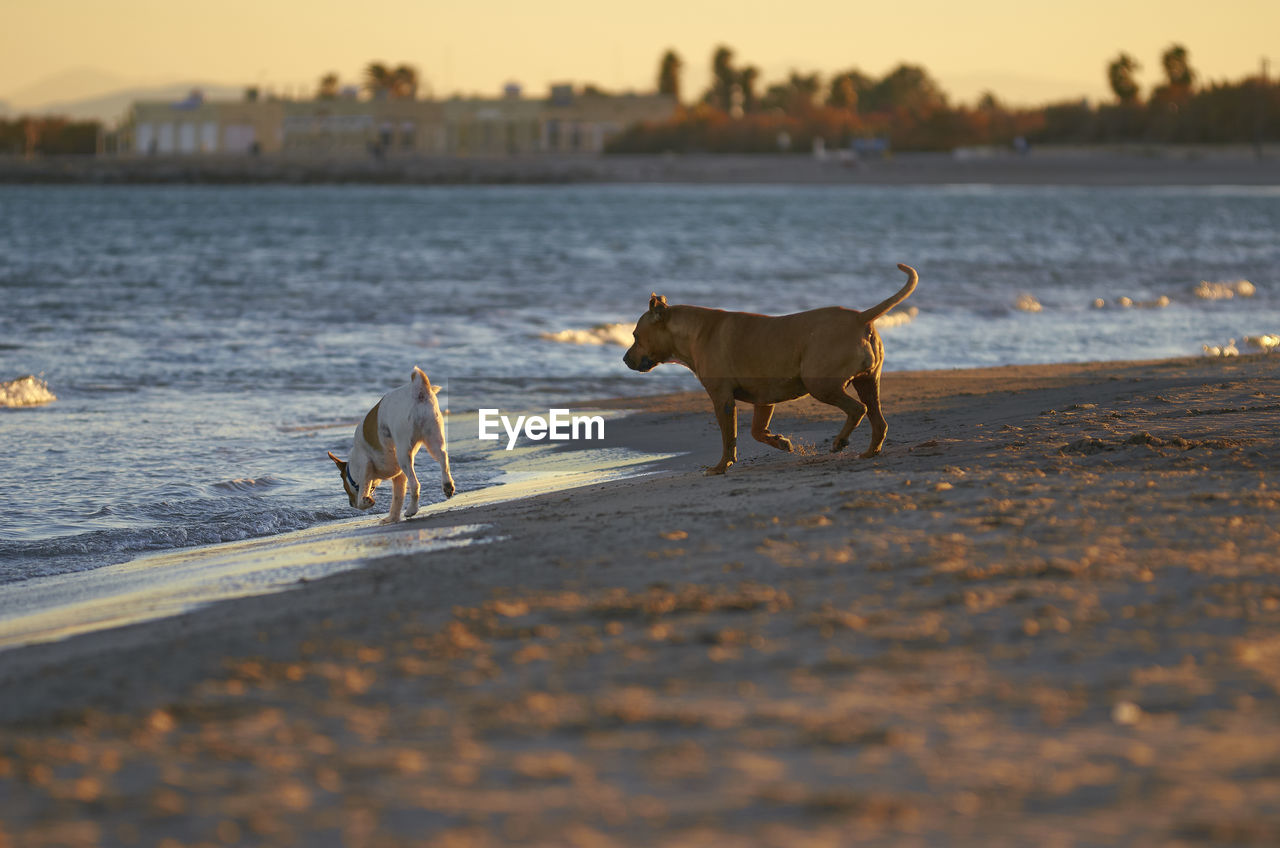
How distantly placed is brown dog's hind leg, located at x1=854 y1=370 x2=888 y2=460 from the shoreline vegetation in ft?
300

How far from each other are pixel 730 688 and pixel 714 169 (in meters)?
115

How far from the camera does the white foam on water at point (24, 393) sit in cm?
1262

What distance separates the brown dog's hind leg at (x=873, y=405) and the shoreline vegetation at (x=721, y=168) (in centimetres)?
9129

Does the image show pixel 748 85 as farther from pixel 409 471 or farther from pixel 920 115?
pixel 409 471

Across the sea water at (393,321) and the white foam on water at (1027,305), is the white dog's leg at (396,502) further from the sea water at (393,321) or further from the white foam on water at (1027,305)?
the white foam on water at (1027,305)

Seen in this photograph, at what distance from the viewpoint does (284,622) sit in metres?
4.93

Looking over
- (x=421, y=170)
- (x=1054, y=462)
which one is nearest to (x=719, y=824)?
(x=1054, y=462)

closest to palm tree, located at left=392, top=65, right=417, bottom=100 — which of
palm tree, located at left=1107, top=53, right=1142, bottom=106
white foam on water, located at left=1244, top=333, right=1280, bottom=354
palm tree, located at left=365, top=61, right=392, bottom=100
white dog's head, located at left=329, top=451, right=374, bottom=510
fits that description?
palm tree, located at left=365, top=61, right=392, bottom=100

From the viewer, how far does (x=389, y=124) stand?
151m

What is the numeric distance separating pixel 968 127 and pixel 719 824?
132m

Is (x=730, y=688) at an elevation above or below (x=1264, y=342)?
below

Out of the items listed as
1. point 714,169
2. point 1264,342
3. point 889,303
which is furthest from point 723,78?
point 889,303

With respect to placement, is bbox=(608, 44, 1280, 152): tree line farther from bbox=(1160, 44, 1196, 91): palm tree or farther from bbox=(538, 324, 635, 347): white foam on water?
bbox=(538, 324, 635, 347): white foam on water

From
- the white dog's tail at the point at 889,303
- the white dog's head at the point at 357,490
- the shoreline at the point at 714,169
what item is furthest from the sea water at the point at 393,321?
the shoreline at the point at 714,169
